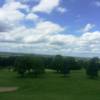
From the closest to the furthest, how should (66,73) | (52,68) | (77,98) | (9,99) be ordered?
(9,99)
(77,98)
(66,73)
(52,68)

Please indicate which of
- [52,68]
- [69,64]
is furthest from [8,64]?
[69,64]

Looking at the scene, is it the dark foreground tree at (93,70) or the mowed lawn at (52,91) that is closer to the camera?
the mowed lawn at (52,91)

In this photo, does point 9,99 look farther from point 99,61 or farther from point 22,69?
point 99,61

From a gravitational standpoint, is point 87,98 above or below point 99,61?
below

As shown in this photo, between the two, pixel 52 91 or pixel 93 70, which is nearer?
pixel 52 91

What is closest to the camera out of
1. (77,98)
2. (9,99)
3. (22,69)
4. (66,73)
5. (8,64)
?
(9,99)

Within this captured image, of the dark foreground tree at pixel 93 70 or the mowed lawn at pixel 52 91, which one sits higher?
the dark foreground tree at pixel 93 70

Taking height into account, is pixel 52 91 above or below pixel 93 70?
below

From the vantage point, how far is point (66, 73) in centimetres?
8956

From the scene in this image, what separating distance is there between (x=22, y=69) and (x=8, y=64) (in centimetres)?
4013

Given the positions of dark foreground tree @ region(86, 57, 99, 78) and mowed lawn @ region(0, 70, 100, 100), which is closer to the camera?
mowed lawn @ region(0, 70, 100, 100)

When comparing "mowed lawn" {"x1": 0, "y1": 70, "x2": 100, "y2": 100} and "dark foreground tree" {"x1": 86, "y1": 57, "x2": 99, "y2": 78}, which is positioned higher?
"dark foreground tree" {"x1": 86, "y1": 57, "x2": 99, "y2": 78}

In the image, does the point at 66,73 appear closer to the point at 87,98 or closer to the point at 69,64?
the point at 69,64

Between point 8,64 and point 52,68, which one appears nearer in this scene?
point 52,68
